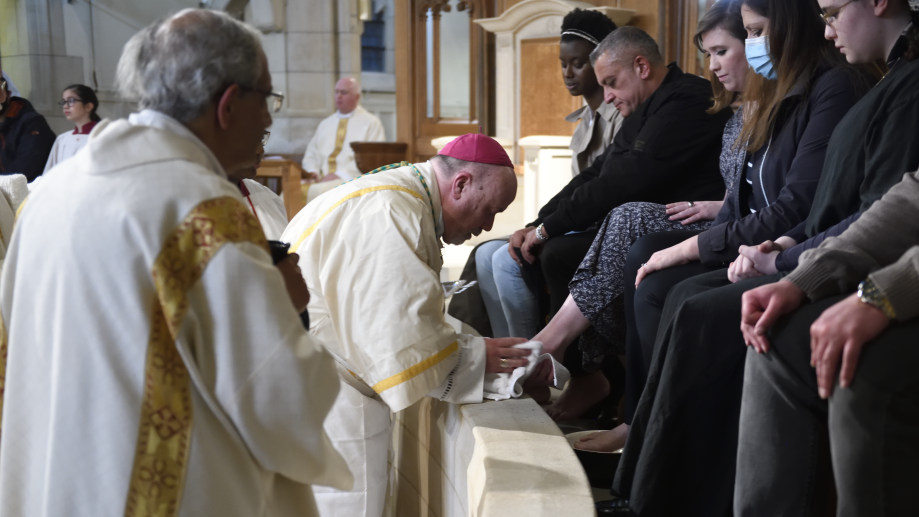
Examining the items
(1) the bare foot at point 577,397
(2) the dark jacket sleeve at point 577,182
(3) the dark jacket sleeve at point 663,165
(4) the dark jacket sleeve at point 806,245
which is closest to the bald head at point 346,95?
(2) the dark jacket sleeve at point 577,182

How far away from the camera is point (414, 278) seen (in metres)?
2.70

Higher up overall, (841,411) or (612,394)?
(841,411)

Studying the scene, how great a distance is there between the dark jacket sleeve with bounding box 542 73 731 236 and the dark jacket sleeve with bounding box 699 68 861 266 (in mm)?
759

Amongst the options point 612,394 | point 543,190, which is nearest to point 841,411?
point 612,394

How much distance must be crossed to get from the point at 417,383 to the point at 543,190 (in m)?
3.51

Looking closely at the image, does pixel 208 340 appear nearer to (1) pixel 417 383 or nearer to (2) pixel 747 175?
(1) pixel 417 383

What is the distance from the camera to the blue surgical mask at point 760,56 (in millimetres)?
2854

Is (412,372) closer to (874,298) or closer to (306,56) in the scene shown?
(874,298)

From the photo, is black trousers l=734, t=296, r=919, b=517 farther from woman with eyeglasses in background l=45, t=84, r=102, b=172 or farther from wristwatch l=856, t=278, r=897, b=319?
woman with eyeglasses in background l=45, t=84, r=102, b=172

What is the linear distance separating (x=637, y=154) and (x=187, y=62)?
237cm

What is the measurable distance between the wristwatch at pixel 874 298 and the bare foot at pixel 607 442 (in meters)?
1.27

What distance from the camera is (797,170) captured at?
2742mm

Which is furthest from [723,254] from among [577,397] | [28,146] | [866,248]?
[28,146]

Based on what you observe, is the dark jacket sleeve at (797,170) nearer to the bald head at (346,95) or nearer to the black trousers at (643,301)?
the black trousers at (643,301)
